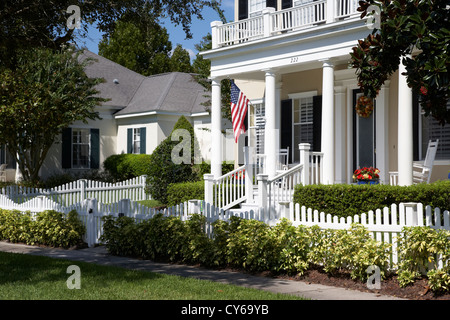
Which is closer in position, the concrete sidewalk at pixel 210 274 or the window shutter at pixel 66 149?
the concrete sidewalk at pixel 210 274

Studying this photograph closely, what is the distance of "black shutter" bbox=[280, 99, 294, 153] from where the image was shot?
16.4 meters

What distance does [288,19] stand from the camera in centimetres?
1429

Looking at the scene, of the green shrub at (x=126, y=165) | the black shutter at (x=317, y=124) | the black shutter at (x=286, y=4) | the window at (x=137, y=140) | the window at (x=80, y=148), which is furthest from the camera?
the window at (x=137, y=140)

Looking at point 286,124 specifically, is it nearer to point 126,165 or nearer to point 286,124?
point 286,124

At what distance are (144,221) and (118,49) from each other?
34.5m

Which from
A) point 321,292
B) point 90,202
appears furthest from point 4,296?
point 90,202

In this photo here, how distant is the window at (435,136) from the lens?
12.8 metres

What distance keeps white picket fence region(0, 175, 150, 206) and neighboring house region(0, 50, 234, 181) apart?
16.7 feet

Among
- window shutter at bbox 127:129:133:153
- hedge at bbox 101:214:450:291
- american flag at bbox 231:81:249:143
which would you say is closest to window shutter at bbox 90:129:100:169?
window shutter at bbox 127:129:133:153

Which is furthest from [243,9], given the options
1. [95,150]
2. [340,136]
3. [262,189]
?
[95,150]

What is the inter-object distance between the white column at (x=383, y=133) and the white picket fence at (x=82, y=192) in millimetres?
8907

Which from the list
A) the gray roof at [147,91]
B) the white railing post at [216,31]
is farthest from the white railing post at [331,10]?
the gray roof at [147,91]

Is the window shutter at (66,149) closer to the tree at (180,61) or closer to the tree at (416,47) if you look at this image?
the tree at (180,61)
